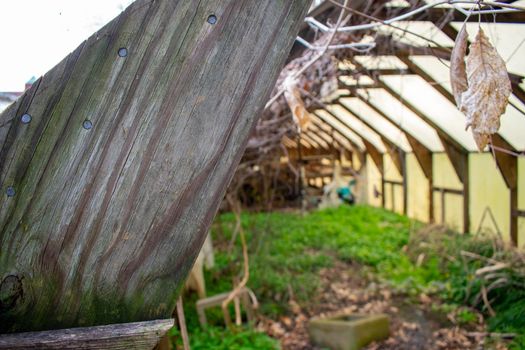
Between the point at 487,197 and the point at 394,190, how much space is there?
502 centimetres

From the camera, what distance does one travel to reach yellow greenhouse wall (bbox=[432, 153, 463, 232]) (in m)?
9.52

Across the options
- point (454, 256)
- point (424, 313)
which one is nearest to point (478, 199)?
point (454, 256)

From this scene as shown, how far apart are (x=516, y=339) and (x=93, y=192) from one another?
191 inches

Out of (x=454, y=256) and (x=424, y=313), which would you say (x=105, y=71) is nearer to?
(x=424, y=313)

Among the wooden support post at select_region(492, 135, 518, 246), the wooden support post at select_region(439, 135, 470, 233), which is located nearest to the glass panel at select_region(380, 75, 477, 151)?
the wooden support post at select_region(439, 135, 470, 233)

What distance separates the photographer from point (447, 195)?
1012cm

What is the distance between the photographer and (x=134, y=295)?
0.94m

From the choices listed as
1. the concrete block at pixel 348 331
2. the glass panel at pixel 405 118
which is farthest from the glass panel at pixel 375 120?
the concrete block at pixel 348 331

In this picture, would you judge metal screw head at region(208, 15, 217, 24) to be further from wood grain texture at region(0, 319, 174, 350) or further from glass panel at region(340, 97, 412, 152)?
glass panel at region(340, 97, 412, 152)

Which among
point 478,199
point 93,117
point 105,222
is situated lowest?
point 478,199

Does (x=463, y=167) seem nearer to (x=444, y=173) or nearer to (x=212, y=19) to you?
(x=444, y=173)

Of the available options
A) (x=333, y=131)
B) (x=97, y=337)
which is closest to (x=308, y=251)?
(x=333, y=131)

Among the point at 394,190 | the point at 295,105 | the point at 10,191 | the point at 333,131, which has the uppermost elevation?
the point at 333,131

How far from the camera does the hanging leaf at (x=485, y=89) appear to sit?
3.40ft
